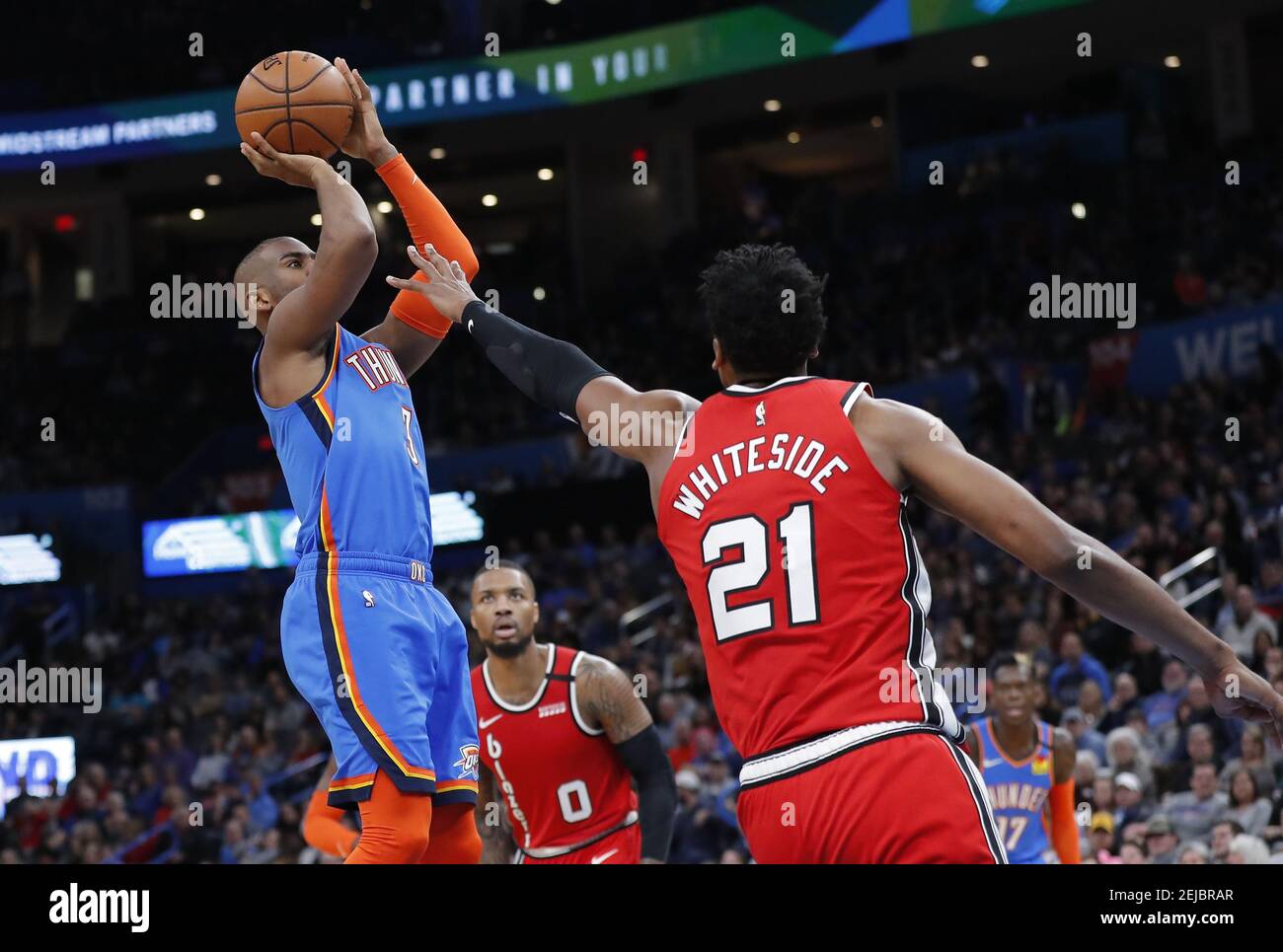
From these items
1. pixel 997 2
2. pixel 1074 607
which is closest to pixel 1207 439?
pixel 1074 607

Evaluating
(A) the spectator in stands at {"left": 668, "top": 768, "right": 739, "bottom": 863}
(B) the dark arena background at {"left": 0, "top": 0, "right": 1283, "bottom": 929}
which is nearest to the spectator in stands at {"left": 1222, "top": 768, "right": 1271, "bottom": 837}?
(B) the dark arena background at {"left": 0, "top": 0, "right": 1283, "bottom": 929}

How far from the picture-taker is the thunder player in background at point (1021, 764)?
7770mm

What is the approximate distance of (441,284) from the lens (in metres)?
4.06

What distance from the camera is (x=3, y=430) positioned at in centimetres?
2438

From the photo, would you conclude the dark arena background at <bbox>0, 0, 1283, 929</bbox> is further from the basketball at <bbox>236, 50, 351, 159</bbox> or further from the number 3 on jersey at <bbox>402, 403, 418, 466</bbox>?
the basketball at <bbox>236, 50, 351, 159</bbox>

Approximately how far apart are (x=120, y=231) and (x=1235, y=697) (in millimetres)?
27657

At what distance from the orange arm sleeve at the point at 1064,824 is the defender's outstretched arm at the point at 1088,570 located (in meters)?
4.65

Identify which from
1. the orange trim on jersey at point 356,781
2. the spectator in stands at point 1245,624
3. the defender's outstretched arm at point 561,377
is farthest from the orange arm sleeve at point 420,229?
the spectator in stands at point 1245,624

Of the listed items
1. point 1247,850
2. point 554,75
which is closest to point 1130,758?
point 1247,850

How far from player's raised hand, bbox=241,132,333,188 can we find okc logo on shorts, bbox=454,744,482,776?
162 cm

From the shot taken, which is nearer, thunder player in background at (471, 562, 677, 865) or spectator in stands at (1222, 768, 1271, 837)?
thunder player in background at (471, 562, 677, 865)

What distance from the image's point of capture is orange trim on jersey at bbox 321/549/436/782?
13.9 feet

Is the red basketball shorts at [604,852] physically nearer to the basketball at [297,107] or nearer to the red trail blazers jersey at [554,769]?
the red trail blazers jersey at [554,769]

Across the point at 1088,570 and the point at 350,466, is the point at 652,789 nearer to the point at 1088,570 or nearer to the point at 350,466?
the point at 350,466
